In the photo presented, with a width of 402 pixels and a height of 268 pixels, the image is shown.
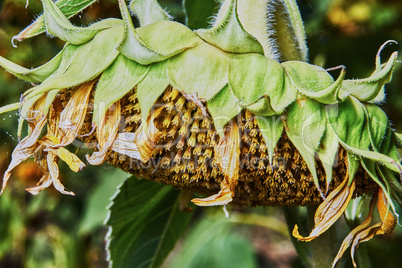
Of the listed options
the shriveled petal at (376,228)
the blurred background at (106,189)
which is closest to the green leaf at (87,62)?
the shriveled petal at (376,228)

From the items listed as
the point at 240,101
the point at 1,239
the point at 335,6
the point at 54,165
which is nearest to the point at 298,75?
the point at 240,101

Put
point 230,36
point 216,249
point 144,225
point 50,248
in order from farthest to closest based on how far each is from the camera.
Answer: point 50,248 → point 216,249 → point 144,225 → point 230,36

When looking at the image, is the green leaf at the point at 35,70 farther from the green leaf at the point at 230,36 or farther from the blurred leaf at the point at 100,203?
the blurred leaf at the point at 100,203

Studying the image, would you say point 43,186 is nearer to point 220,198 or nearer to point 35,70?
point 35,70

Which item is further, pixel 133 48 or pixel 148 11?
pixel 148 11

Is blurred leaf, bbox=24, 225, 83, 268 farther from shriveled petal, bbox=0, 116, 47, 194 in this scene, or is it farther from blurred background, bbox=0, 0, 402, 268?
shriveled petal, bbox=0, 116, 47, 194

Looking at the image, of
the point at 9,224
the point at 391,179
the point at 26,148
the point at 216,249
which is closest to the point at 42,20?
the point at 26,148
